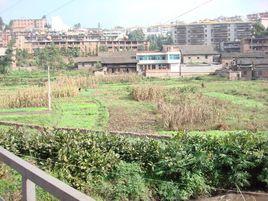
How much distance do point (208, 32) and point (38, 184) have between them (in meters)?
125

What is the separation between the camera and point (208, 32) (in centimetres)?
12450

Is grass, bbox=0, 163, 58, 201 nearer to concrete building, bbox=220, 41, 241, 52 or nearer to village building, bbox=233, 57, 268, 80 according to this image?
village building, bbox=233, 57, 268, 80

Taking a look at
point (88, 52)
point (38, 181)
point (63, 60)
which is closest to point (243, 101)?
point (38, 181)

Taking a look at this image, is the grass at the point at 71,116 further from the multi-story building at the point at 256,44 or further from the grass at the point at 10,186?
the multi-story building at the point at 256,44

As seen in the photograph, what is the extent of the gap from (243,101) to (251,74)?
2597 cm

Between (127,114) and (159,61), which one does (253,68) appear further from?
(127,114)

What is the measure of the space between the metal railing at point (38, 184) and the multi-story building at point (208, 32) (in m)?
122

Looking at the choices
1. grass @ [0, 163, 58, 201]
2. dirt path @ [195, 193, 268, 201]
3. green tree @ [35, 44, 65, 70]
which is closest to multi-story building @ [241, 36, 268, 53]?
green tree @ [35, 44, 65, 70]

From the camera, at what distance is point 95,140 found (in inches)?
385

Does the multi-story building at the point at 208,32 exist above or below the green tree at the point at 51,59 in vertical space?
above

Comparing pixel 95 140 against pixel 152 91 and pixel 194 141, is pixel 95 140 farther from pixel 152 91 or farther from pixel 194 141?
pixel 152 91

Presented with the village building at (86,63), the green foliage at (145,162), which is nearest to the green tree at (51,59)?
the village building at (86,63)

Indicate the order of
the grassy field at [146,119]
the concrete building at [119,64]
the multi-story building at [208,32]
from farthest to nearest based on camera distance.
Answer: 1. the multi-story building at [208,32]
2. the concrete building at [119,64]
3. the grassy field at [146,119]

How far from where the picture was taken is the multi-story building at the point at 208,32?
406 ft
